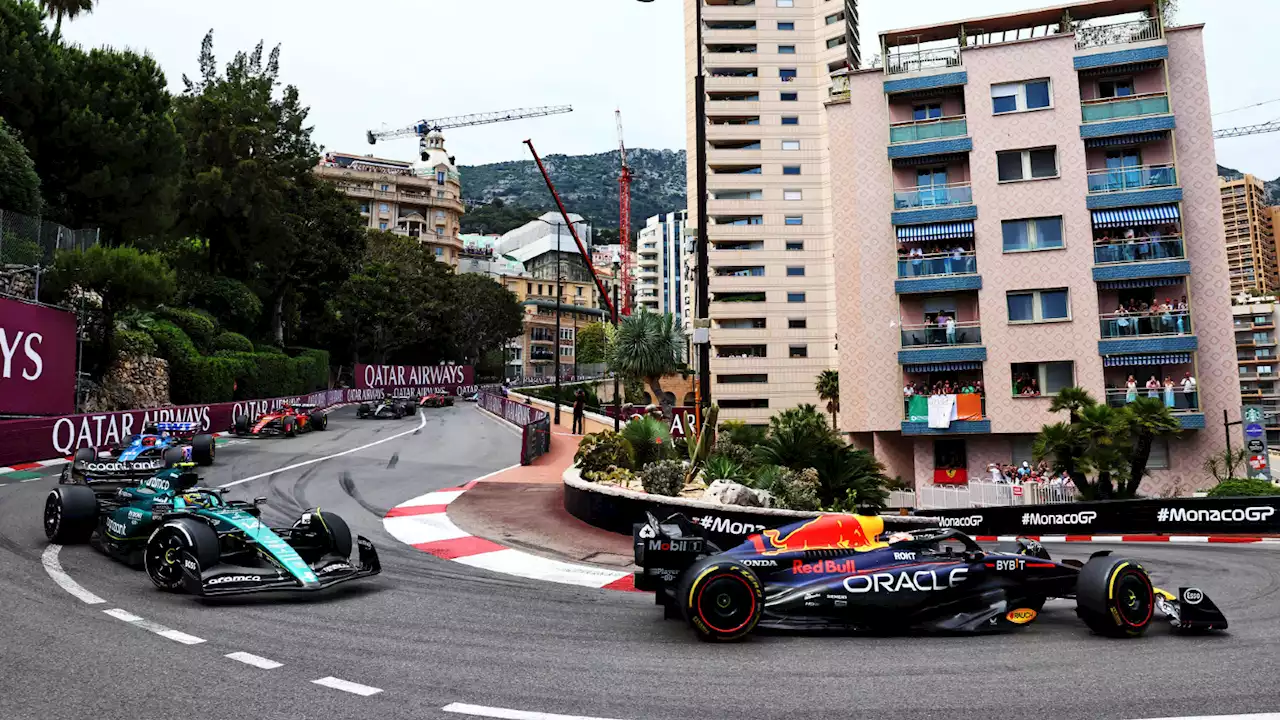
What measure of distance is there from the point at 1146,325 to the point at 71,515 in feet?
103

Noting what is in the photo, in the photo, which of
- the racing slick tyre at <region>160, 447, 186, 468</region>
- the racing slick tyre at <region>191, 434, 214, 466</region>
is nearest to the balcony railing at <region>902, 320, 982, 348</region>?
the racing slick tyre at <region>191, 434, 214, 466</region>

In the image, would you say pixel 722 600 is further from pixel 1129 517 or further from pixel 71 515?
pixel 1129 517

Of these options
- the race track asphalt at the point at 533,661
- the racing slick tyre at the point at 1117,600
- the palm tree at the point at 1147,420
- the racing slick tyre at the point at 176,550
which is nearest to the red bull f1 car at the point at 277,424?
the race track asphalt at the point at 533,661

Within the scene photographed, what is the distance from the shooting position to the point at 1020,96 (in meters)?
29.7

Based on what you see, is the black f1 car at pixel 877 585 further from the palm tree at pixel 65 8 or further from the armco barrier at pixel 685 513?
the palm tree at pixel 65 8

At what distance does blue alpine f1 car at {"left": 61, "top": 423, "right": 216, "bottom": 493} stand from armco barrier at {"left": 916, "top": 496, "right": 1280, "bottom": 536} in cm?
1560

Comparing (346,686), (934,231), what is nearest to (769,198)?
(934,231)

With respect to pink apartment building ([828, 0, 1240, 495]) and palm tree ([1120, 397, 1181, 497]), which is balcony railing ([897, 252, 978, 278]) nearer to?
pink apartment building ([828, 0, 1240, 495])

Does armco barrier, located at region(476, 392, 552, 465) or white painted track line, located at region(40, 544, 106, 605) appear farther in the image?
armco barrier, located at region(476, 392, 552, 465)

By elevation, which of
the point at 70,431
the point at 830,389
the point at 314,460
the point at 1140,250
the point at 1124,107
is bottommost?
the point at 314,460

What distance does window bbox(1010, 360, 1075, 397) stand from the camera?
28.1 meters

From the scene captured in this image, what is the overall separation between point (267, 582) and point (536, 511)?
677 cm

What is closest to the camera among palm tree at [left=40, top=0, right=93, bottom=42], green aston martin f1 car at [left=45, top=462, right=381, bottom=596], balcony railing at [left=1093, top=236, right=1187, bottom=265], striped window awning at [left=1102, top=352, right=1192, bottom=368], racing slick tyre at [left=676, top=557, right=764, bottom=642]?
racing slick tyre at [left=676, top=557, right=764, bottom=642]

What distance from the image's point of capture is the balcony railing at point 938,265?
29359 mm
